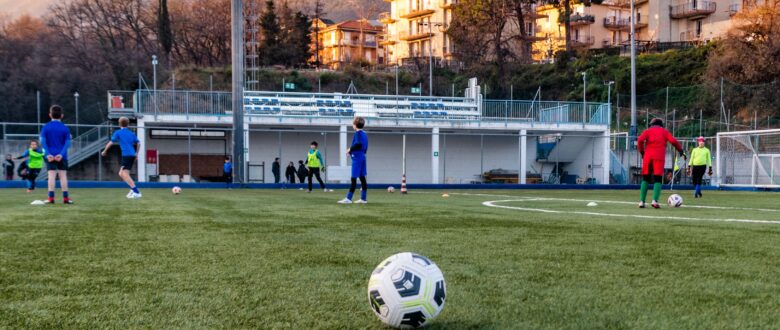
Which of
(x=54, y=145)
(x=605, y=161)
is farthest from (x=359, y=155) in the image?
(x=605, y=161)

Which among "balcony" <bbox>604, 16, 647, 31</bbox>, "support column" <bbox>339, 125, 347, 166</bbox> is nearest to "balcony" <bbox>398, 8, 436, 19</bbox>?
"balcony" <bbox>604, 16, 647, 31</bbox>

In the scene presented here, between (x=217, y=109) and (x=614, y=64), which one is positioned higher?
(x=614, y=64)

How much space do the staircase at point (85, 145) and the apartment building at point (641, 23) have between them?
45.6 metres

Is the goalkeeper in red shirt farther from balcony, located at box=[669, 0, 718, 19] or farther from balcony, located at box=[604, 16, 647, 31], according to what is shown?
balcony, located at box=[604, 16, 647, 31]

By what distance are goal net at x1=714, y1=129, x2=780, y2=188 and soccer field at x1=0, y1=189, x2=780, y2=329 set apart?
781 inches

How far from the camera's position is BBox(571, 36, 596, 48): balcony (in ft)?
228

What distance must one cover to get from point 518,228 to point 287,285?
3.93 metres

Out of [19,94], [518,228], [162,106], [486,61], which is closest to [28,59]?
[19,94]

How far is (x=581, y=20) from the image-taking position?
233ft

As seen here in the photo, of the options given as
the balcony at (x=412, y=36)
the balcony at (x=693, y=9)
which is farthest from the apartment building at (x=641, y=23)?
the balcony at (x=412, y=36)

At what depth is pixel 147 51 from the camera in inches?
2623

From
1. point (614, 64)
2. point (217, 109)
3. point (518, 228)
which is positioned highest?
point (614, 64)

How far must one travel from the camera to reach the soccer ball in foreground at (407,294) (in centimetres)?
298

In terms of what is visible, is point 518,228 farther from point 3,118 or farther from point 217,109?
point 3,118
